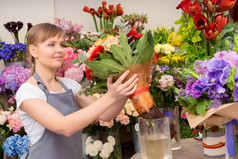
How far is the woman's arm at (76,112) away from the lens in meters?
1.05

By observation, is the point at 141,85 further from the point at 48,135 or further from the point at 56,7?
the point at 56,7

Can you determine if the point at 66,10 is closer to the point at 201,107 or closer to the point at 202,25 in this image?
the point at 202,25

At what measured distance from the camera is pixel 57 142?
4.62 ft

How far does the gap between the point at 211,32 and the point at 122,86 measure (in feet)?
1.15

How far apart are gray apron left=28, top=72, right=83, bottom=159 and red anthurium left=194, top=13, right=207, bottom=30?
825 mm

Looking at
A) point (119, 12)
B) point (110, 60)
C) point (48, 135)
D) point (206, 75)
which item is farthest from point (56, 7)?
point (206, 75)

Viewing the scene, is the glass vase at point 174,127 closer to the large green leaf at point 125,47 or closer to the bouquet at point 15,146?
the large green leaf at point 125,47

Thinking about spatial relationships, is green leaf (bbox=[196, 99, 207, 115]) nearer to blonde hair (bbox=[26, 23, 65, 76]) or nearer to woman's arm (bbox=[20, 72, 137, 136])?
woman's arm (bbox=[20, 72, 137, 136])

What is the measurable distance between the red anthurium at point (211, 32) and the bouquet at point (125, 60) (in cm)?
19

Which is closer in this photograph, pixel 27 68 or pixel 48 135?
pixel 48 135

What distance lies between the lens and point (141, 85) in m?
1.01

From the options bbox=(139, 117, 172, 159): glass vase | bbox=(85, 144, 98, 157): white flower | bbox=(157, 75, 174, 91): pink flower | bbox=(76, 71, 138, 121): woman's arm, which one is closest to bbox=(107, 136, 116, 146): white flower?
bbox=(85, 144, 98, 157): white flower

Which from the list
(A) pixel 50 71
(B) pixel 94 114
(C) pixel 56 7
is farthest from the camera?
(C) pixel 56 7

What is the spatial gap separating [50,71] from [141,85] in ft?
2.13
